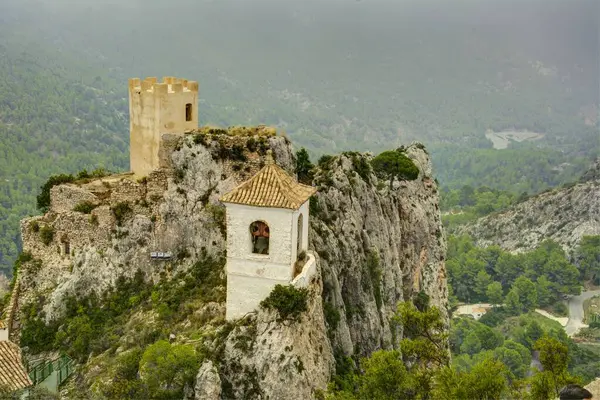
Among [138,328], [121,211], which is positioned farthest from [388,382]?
[121,211]

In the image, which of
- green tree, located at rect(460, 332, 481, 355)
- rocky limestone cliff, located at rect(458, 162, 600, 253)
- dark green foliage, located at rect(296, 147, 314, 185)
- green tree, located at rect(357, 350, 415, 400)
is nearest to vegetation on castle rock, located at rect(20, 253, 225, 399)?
green tree, located at rect(357, 350, 415, 400)

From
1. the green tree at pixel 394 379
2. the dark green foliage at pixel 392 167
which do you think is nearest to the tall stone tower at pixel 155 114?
the green tree at pixel 394 379

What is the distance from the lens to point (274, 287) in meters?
33.7

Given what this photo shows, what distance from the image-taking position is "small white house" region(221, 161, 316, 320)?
33531 millimetres

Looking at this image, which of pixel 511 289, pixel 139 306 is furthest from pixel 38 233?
pixel 511 289

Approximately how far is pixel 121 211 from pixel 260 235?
34.7 ft

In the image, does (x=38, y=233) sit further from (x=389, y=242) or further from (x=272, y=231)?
(x=389, y=242)

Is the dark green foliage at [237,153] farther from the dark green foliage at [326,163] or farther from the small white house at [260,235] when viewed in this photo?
the dark green foliage at [326,163]

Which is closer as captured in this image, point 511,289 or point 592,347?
point 592,347

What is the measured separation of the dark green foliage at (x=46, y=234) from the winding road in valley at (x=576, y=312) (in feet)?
274

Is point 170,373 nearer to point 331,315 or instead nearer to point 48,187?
point 331,315

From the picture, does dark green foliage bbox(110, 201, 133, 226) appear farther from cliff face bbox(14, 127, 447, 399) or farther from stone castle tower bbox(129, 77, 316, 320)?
stone castle tower bbox(129, 77, 316, 320)

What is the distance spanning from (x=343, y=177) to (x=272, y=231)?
49.7 feet

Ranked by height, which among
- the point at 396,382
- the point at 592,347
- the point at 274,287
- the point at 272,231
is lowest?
the point at 592,347
